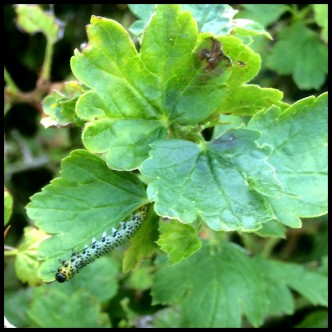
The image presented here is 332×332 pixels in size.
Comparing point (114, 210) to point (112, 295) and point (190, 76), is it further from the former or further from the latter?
point (112, 295)

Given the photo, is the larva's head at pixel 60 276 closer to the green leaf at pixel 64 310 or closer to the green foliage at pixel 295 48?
the green leaf at pixel 64 310

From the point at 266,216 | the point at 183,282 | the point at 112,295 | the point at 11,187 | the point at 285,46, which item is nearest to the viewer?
the point at 266,216

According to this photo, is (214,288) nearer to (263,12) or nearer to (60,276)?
(60,276)

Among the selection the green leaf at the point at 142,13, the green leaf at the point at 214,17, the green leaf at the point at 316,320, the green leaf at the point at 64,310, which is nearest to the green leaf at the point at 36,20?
the green leaf at the point at 142,13

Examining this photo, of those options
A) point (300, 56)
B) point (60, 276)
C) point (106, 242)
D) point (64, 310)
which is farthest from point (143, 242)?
point (300, 56)

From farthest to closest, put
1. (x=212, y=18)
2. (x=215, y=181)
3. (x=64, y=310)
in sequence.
Result: (x=64, y=310)
(x=212, y=18)
(x=215, y=181)
